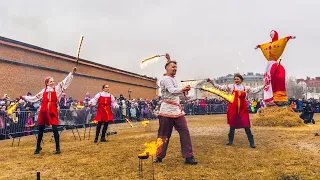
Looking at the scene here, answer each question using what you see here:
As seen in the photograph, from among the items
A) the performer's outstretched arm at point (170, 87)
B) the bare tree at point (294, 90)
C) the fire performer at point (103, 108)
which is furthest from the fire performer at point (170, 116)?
the bare tree at point (294, 90)

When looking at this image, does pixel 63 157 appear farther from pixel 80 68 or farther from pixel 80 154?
pixel 80 68

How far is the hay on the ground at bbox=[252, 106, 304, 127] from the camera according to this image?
12797 mm

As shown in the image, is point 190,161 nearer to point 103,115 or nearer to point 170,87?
point 170,87

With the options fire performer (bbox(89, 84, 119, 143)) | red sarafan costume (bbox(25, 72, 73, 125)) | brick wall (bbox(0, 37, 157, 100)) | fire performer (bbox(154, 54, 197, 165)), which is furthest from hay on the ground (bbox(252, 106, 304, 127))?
brick wall (bbox(0, 37, 157, 100))

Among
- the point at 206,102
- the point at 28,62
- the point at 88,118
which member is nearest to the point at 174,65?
the point at 88,118

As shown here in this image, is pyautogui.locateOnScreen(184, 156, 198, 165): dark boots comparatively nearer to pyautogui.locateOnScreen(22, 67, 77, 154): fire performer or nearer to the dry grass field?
the dry grass field

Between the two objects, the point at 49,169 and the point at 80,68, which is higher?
A: the point at 80,68

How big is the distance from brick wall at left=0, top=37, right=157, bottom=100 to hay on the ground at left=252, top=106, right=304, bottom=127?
14.4m

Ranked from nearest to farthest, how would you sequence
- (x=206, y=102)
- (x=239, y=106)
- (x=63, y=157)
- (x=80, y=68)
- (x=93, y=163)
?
(x=93, y=163) < (x=63, y=157) < (x=239, y=106) < (x=80, y=68) < (x=206, y=102)

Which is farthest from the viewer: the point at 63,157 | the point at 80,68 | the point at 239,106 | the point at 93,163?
the point at 80,68

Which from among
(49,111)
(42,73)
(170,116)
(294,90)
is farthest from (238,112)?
(294,90)

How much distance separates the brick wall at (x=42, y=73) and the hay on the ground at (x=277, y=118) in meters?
14.4

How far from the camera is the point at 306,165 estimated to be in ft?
17.4

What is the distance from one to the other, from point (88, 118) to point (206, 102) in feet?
57.7
